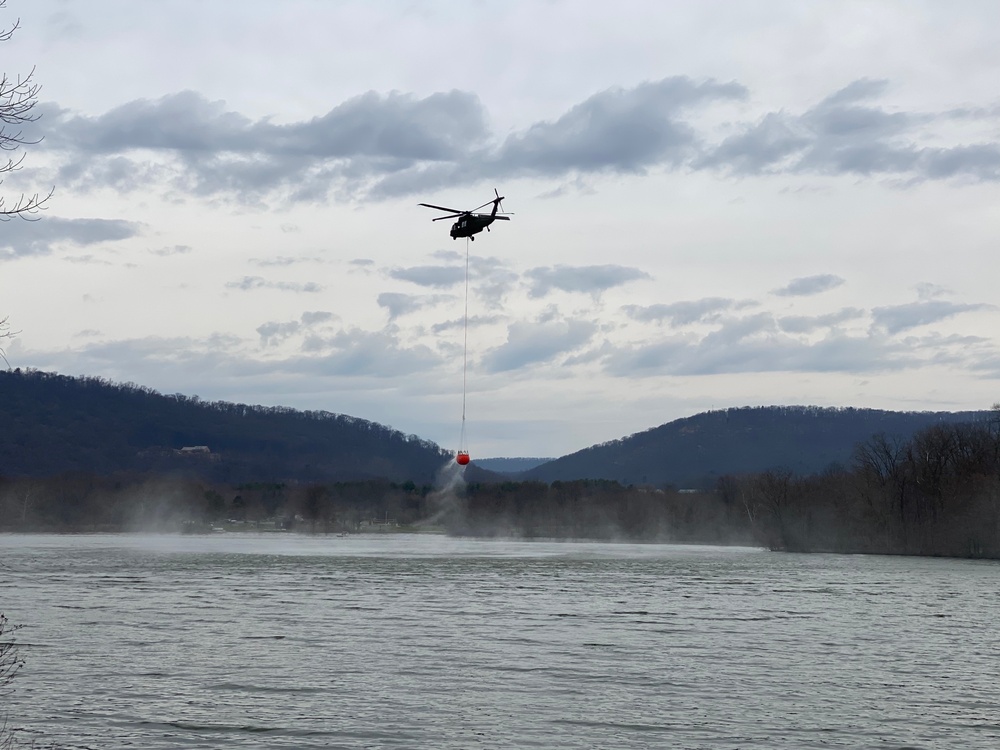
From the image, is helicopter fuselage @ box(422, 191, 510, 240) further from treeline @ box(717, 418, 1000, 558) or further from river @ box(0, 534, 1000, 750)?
treeline @ box(717, 418, 1000, 558)

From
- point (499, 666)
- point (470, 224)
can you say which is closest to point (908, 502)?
point (470, 224)

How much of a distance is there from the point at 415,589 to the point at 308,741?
46244 mm

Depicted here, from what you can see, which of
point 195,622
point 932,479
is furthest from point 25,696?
point 932,479

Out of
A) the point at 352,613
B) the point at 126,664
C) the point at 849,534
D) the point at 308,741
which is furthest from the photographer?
the point at 849,534

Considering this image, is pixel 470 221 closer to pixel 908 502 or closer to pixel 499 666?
pixel 499 666

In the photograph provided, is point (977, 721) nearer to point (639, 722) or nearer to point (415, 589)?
point (639, 722)

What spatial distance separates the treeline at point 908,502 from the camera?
11831 centimetres

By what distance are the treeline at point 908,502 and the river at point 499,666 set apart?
163 feet

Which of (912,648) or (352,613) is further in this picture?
(352,613)

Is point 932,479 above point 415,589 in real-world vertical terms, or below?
above

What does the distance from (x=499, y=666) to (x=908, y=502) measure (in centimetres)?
10767

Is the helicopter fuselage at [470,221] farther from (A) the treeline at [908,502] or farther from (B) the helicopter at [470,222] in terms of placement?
(A) the treeline at [908,502]

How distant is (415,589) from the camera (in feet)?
231

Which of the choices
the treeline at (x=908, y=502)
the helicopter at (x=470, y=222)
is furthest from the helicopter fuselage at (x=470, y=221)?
the treeline at (x=908, y=502)
